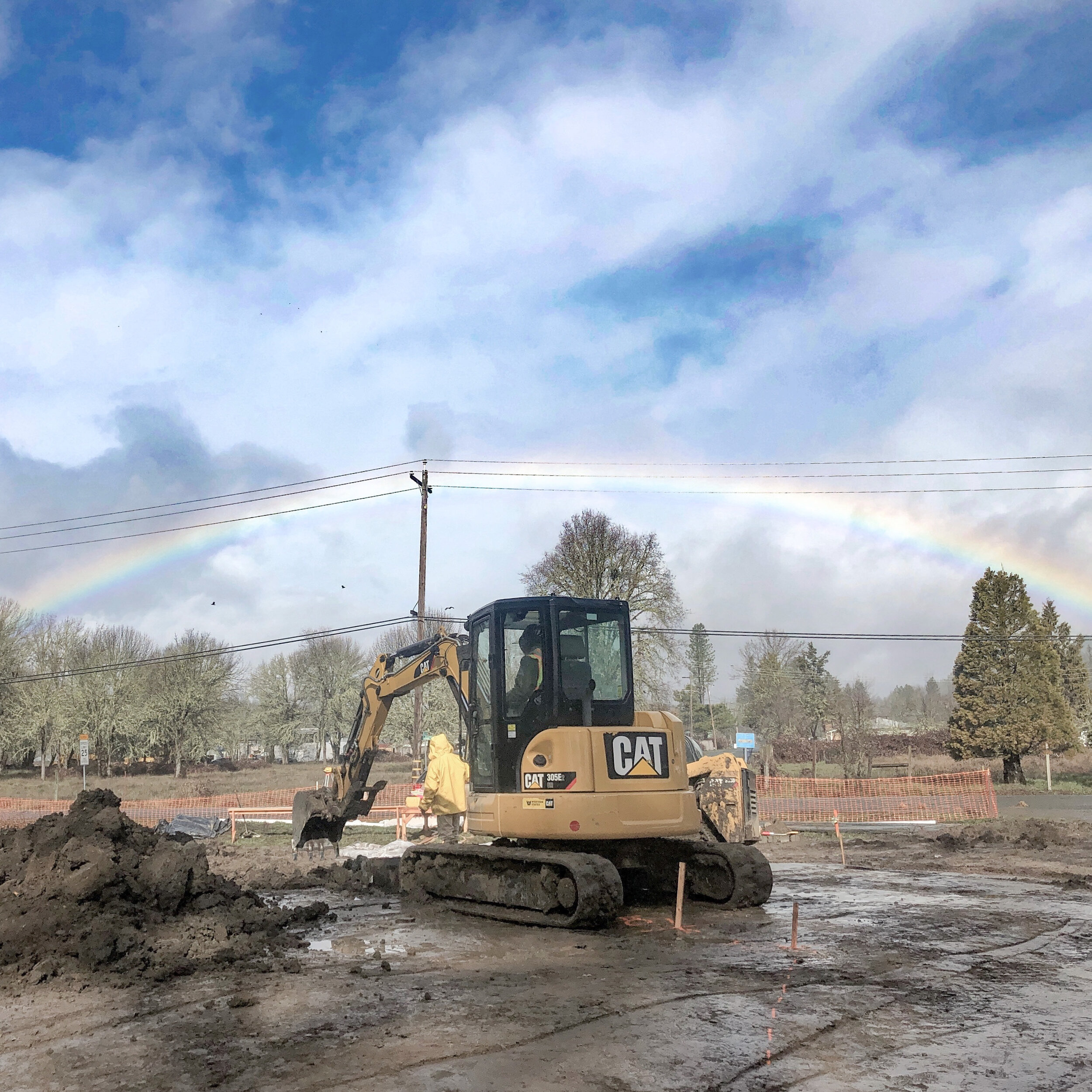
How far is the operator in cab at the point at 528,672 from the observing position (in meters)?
10.5

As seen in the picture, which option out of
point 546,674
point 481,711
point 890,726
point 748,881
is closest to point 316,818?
point 481,711

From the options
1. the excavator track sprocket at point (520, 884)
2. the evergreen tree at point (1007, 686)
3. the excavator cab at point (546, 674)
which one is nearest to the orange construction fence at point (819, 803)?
the evergreen tree at point (1007, 686)

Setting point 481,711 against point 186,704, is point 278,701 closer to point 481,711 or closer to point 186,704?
point 186,704

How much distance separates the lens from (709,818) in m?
14.9

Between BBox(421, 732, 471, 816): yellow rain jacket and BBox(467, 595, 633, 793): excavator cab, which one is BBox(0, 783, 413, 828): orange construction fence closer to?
BBox(421, 732, 471, 816): yellow rain jacket

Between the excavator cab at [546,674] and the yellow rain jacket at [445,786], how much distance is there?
11.7 ft

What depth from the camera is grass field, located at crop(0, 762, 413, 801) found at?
4291 cm

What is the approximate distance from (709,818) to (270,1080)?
425 inches

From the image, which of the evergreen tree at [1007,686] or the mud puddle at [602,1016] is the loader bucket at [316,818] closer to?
the mud puddle at [602,1016]

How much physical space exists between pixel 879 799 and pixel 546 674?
73.2 ft

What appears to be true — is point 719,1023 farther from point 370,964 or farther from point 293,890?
point 293,890

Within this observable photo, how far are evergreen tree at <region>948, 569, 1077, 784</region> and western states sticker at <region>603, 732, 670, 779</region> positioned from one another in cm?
3151

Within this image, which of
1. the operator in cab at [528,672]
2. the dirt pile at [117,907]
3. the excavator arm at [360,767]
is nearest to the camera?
the dirt pile at [117,907]

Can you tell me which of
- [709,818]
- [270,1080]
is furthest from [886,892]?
[270,1080]
